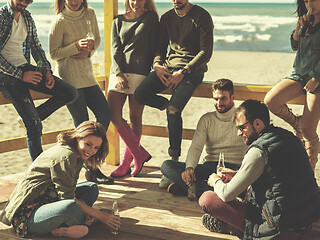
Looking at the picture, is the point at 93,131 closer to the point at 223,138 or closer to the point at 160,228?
the point at 160,228

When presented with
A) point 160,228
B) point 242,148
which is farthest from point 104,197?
point 242,148

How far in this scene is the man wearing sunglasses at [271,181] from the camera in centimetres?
336

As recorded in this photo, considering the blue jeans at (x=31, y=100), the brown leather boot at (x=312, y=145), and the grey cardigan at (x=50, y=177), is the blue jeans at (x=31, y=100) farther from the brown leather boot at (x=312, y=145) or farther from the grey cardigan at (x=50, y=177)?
the brown leather boot at (x=312, y=145)

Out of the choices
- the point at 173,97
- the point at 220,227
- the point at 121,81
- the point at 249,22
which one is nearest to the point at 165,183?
the point at 173,97

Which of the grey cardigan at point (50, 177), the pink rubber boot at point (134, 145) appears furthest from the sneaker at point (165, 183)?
the grey cardigan at point (50, 177)

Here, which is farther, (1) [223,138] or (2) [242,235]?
(1) [223,138]

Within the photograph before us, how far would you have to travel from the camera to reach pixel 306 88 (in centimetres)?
439

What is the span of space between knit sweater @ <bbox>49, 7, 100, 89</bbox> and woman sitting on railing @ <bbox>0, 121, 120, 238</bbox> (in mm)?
1114

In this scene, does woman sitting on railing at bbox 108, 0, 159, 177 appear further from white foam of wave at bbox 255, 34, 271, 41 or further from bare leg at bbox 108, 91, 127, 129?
white foam of wave at bbox 255, 34, 271, 41

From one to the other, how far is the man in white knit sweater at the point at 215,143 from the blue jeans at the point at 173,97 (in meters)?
0.28

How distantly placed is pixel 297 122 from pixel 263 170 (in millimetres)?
1397

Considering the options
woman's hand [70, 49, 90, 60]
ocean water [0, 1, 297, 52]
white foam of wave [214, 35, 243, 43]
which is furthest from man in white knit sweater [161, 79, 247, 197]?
white foam of wave [214, 35, 243, 43]

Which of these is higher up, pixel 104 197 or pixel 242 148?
pixel 242 148

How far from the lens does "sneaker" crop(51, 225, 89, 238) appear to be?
3729mm
